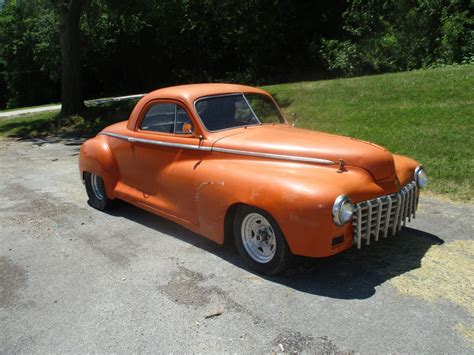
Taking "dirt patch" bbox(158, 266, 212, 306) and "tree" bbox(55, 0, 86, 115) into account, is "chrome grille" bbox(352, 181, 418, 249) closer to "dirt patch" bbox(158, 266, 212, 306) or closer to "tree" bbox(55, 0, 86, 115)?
"dirt patch" bbox(158, 266, 212, 306)

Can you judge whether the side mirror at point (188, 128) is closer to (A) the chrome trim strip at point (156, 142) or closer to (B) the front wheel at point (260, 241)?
(A) the chrome trim strip at point (156, 142)

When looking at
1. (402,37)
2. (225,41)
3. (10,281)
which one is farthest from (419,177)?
(225,41)

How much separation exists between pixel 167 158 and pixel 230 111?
85cm

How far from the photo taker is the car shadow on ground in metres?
3.90

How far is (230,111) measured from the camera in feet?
16.6

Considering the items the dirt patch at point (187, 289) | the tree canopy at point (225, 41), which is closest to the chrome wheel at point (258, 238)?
the dirt patch at point (187, 289)

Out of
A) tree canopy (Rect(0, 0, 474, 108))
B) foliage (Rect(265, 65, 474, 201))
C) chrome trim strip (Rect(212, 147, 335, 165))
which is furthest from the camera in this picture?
tree canopy (Rect(0, 0, 474, 108))

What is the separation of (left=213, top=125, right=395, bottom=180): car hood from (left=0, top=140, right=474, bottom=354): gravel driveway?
922 mm

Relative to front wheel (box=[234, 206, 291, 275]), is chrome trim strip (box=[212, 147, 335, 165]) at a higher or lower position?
higher

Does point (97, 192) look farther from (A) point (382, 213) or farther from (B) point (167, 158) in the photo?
(A) point (382, 213)

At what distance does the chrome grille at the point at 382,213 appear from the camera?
3.85 m

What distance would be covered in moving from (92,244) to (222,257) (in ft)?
5.05

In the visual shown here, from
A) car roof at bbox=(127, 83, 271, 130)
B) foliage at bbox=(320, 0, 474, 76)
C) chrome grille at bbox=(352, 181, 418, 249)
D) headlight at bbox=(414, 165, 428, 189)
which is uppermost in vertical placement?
foliage at bbox=(320, 0, 474, 76)

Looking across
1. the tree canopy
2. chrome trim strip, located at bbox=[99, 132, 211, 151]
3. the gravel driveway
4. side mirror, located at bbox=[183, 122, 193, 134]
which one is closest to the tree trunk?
the tree canopy
